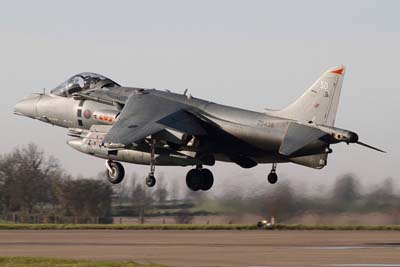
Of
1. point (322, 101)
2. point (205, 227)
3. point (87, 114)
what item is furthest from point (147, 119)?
point (205, 227)

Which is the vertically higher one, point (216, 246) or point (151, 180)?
point (151, 180)

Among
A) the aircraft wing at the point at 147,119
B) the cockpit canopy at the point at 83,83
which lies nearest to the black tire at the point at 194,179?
the aircraft wing at the point at 147,119

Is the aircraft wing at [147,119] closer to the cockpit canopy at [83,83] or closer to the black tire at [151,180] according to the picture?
the black tire at [151,180]

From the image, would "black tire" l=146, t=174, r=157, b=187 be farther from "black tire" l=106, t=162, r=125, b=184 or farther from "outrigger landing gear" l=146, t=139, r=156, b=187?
"black tire" l=106, t=162, r=125, b=184

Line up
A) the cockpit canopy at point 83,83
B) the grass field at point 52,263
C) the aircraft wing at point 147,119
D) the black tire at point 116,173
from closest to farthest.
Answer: the grass field at point 52,263, the aircraft wing at point 147,119, the black tire at point 116,173, the cockpit canopy at point 83,83

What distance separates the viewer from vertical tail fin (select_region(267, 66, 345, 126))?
1633 inches

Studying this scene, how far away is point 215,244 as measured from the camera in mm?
38375

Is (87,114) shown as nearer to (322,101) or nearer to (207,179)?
(207,179)

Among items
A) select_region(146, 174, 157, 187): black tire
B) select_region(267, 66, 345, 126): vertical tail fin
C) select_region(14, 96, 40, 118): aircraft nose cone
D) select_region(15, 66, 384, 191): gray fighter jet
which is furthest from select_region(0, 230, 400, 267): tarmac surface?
select_region(14, 96, 40, 118): aircraft nose cone

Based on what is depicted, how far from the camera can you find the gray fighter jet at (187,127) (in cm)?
4103

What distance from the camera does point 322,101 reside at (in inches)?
1638

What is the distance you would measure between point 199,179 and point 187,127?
3.64m

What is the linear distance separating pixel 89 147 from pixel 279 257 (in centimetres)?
1457

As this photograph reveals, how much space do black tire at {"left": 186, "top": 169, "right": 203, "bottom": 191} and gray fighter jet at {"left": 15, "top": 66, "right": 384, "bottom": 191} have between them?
0.15 ft
